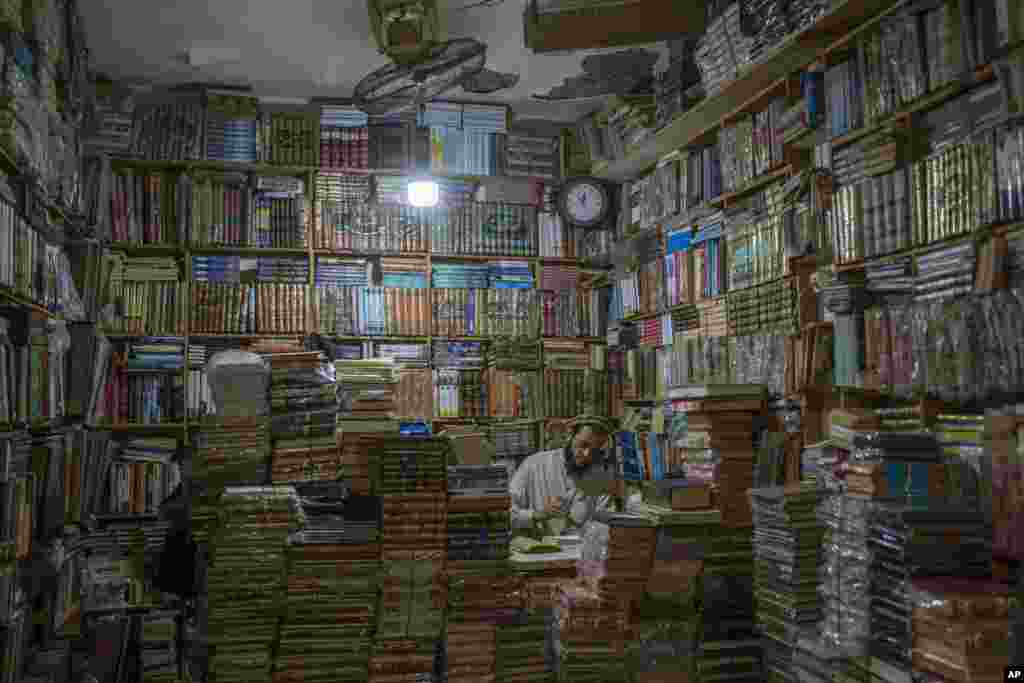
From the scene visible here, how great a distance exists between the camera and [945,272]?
316 centimetres

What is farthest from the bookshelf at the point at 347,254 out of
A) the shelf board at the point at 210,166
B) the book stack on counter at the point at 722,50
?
the book stack on counter at the point at 722,50

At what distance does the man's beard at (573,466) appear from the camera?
17.9 feet

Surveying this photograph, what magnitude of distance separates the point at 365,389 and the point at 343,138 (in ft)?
11.2

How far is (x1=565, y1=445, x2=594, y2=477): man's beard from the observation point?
17.9 feet

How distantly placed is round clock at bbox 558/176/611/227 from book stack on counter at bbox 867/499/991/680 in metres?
4.04

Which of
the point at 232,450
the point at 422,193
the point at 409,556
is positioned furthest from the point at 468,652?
the point at 422,193

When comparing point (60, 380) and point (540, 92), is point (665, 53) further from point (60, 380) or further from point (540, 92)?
point (60, 380)

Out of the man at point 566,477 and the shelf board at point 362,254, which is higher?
the shelf board at point 362,254

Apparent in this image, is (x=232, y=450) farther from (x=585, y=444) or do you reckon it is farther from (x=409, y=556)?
(x=585, y=444)

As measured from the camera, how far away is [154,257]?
600 cm

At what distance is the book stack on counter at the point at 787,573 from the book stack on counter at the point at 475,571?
92 centimetres

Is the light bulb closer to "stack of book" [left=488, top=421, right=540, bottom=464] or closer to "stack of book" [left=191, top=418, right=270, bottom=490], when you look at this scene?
"stack of book" [left=488, top=421, right=540, bottom=464]

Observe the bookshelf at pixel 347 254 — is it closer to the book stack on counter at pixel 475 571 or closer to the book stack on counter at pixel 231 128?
the book stack on counter at pixel 231 128

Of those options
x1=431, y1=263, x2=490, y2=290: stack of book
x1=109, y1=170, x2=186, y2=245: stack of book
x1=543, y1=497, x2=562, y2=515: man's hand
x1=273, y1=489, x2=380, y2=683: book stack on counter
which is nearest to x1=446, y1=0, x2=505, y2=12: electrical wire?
x1=431, y1=263, x2=490, y2=290: stack of book
